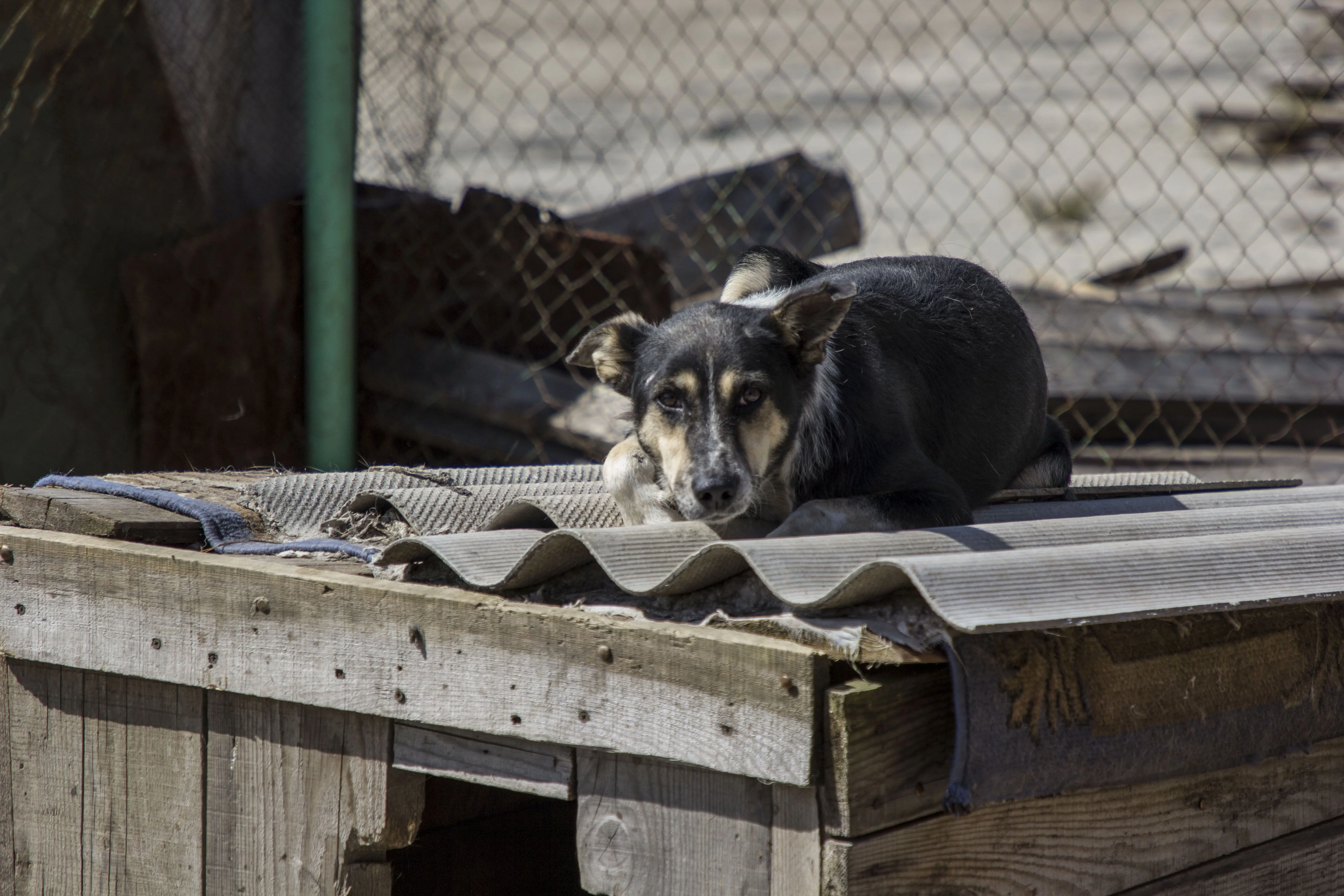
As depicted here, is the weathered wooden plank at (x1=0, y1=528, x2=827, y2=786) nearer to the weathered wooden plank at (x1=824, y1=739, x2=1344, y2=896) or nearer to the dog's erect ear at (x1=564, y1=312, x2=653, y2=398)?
the weathered wooden plank at (x1=824, y1=739, x2=1344, y2=896)

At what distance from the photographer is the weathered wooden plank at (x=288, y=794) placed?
2.35m

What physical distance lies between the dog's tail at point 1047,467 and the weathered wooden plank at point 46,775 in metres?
2.38

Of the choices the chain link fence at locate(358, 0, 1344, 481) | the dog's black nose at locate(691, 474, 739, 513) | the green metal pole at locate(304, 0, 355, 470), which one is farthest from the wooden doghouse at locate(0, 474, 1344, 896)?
the chain link fence at locate(358, 0, 1344, 481)

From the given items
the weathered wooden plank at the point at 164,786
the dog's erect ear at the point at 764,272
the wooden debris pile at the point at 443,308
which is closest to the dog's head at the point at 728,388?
the dog's erect ear at the point at 764,272

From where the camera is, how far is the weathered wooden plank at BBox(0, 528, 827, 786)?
188 cm

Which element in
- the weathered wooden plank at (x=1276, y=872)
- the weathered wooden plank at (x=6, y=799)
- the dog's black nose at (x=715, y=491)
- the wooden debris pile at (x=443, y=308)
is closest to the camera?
the weathered wooden plank at (x=1276, y=872)

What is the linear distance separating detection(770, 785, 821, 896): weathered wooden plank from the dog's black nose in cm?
75

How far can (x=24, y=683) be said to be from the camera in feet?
9.05

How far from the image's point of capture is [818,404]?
2.84 meters

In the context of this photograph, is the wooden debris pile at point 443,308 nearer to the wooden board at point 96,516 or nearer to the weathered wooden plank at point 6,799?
the wooden board at point 96,516

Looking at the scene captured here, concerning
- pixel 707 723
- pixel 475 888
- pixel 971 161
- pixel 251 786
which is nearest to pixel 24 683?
pixel 251 786

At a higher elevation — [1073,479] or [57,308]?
[57,308]

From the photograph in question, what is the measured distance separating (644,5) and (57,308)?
22440 mm

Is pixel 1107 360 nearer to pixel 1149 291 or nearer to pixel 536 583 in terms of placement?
pixel 1149 291
